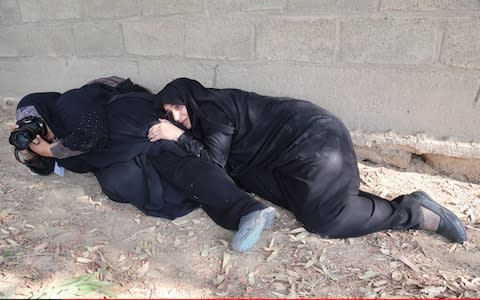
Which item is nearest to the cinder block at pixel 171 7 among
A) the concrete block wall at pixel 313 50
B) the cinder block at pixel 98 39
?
the concrete block wall at pixel 313 50

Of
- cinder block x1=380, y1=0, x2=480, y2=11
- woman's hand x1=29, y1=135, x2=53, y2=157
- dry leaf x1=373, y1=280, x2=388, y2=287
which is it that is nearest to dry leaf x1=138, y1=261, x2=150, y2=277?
woman's hand x1=29, y1=135, x2=53, y2=157

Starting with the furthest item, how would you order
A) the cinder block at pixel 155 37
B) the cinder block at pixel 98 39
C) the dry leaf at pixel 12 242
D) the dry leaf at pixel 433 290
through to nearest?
the cinder block at pixel 98 39
the cinder block at pixel 155 37
the dry leaf at pixel 12 242
the dry leaf at pixel 433 290

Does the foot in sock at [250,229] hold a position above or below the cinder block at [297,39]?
below

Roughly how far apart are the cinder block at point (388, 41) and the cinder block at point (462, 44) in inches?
3.4

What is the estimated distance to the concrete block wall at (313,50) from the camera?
273cm

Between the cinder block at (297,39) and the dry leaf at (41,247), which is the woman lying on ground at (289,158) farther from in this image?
the dry leaf at (41,247)

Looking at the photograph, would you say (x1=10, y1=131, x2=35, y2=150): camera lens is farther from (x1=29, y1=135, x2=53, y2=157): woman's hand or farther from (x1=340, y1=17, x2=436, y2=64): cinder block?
(x1=340, y1=17, x2=436, y2=64): cinder block

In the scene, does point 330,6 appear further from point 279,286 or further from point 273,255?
point 279,286

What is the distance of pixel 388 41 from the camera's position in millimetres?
2795

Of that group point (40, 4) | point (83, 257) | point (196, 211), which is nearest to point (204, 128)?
point (196, 211)

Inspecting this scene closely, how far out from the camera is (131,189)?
2869 mm

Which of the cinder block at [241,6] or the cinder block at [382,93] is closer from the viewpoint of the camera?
the cinder block at [382,93]

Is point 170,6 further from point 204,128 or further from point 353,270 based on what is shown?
point 353,270

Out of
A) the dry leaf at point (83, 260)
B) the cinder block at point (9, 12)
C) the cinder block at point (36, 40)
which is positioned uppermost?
the cinder block at point (9, 12)
